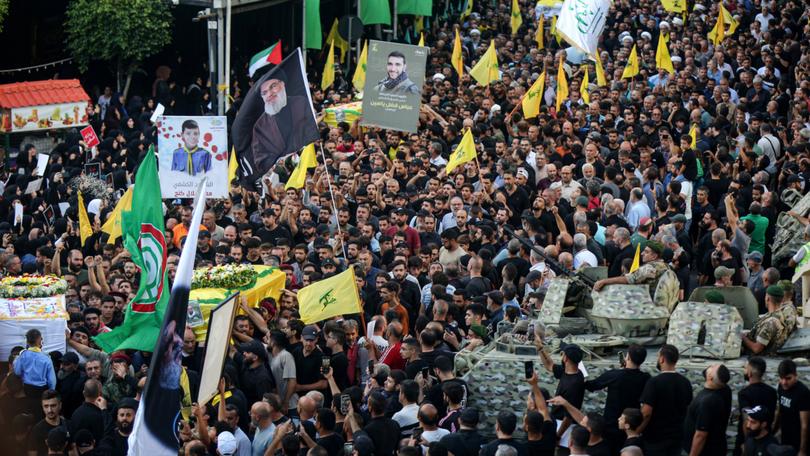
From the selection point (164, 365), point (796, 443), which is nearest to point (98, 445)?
point (164, 365)

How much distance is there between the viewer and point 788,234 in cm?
1777

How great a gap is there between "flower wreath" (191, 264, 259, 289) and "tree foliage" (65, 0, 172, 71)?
645 inches

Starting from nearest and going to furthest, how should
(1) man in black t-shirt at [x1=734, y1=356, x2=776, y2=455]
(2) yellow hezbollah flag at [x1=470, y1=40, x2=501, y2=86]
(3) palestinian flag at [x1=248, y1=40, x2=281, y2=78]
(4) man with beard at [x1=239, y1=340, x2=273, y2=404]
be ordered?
1. (1) man in black t-shirt at [x1=734, y1=356, x2=776, y2=455]
2. (4) man with beard at [x1=239, y1=340, x2=273, y2=404]
3. (3) palestinian flag at [x1=248, y1=40, x2=281, y2=78]
4. (2) yellow hezbollah flag at [x1=470, y1=40, x2=501, y2=86]

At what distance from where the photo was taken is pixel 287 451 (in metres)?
11.5

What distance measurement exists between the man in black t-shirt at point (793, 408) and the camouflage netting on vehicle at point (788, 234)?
6.47 metres

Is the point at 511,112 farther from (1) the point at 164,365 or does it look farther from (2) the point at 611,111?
(1) the point at 164,365

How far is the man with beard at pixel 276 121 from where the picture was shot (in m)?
18.0

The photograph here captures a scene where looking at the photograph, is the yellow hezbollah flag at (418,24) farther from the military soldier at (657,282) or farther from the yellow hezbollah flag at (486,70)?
the military soldier at (657,282)

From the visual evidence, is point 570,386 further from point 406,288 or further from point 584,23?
point 584,23

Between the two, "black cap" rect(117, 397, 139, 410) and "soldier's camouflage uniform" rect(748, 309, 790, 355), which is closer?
"black cap" rect(117, 397, 139, 410)

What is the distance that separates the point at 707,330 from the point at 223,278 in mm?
6124

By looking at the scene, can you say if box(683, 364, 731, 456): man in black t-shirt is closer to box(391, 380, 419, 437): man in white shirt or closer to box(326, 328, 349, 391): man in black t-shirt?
box(391, 380, 419, 437): man in white shirt

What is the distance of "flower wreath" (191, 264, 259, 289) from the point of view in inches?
650

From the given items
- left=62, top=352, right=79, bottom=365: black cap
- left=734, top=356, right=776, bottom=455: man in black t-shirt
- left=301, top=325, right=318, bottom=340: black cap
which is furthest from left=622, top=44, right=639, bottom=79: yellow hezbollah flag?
left=734, top=356, right=776, bottom=455: man in black t-shirt
